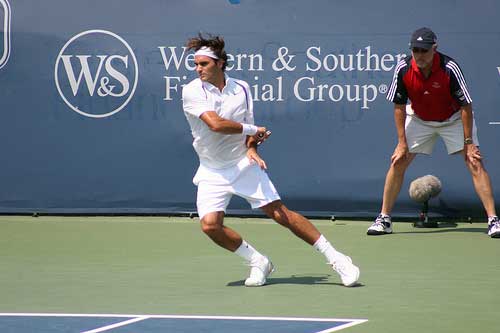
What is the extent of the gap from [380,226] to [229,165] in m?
3.06

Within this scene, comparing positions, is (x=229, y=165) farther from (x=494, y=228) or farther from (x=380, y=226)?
(x=494, y=228)

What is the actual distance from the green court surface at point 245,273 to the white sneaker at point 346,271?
5 centimetres

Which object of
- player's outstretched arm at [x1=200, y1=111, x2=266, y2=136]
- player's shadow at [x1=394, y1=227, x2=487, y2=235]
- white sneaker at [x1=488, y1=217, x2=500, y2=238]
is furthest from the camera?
player's shadow at [x1=394, y1=227, x2=487, y2=235]

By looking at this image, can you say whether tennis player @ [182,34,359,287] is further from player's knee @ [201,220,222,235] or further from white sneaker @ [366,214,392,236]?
white sneaker @ [366,214,392,236]

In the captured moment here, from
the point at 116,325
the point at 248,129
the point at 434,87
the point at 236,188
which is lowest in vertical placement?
the point at 116,325

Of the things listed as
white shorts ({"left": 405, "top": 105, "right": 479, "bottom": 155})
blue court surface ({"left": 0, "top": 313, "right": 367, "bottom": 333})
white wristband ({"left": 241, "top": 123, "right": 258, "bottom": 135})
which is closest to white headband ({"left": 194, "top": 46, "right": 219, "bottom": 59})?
white wristband ({"left": 241, "top": 123, "right": 258, "bottom": 135})

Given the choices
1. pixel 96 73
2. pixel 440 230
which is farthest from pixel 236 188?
pixel 96 73

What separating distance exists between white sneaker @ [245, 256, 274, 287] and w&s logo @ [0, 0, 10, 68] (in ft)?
16.0

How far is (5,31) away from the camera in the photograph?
37.7 ft

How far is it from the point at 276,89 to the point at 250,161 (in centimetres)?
380

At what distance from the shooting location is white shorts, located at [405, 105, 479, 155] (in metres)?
10.1

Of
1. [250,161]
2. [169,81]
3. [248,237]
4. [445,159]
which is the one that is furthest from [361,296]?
[169,81]

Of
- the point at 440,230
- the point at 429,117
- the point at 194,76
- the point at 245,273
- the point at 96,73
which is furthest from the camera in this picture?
the point at 96,73

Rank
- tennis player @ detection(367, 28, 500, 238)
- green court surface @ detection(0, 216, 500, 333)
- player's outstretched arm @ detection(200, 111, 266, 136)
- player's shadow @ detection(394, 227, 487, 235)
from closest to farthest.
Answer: green court surface @ detection(0, 216, 500, 333) < player's outstretched arm @ detection(200, 111, 266, 136) < tennis player @ detection(367, 28, 500, 238) < player's shadow @ detection(394, 227, 487, 235)
